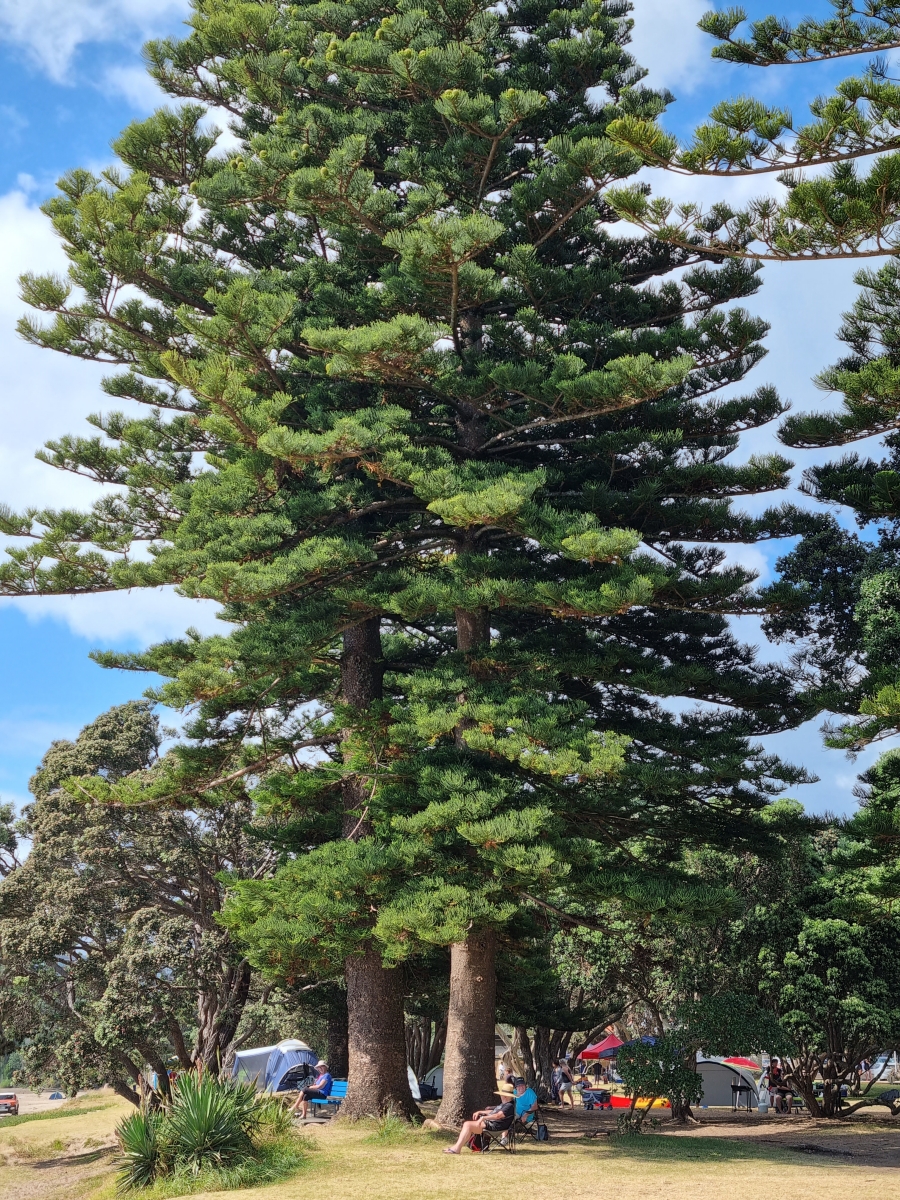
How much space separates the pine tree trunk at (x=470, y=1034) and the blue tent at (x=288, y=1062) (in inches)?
433

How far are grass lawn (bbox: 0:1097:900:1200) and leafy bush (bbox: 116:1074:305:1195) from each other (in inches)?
10.5

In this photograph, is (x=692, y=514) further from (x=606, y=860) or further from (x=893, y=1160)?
(x=893, y=1160)

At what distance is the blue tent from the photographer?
Result: 20.9m

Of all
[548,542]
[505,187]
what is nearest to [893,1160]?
[548,542]

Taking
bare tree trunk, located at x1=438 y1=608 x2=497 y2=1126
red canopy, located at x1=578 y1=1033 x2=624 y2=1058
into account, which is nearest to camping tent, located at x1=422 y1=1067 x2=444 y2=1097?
red canopy, located at x1=578 y1=1033 x2=624 y2=1058

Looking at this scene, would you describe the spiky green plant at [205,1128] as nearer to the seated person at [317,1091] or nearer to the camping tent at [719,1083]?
the seated person at [317,1091]

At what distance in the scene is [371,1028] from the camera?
1195cm

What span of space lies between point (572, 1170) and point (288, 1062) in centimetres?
1365

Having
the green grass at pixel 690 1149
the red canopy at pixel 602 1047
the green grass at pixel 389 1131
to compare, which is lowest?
the red canopy at pixel 602 1047

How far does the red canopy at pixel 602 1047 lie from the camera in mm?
31812

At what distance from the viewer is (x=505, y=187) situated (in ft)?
45.3

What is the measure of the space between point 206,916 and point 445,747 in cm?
1029

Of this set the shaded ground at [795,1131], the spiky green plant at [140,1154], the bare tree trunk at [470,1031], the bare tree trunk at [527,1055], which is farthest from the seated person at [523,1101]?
the bare tree trunk at [527,1055]

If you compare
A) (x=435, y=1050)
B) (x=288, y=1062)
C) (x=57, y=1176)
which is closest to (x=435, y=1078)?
(x=435, y=1050)
